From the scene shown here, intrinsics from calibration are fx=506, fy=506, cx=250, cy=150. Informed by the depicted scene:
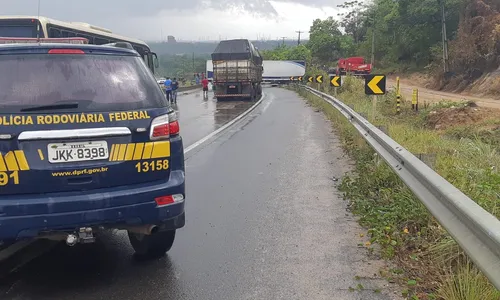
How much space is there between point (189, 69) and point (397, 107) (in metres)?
95.8

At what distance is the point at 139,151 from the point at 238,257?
1.41 metres

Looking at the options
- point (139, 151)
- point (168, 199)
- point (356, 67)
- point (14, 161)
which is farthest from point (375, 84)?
point (356, 67)

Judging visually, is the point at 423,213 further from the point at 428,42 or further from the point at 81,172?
the point at 428,42

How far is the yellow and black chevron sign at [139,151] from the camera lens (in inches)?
146

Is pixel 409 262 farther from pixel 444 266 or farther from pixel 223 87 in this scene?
pixel 223 87

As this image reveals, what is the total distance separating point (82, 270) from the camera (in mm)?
4234

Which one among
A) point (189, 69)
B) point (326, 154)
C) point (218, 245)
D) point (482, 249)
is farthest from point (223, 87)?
point (189, 69)

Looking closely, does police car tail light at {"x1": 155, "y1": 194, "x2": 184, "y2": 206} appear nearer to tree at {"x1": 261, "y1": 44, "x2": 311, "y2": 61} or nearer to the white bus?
the white bus

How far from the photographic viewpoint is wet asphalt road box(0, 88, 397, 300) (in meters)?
3.86

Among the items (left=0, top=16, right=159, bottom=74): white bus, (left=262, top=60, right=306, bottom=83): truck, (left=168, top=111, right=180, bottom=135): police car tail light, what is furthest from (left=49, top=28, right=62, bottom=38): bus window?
(left=262, top=60, right=306, bottom=83): truck

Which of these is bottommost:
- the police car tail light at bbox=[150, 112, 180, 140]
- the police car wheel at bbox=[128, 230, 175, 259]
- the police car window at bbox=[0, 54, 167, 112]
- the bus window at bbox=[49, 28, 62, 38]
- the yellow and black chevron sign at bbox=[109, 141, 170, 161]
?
the police car wheel at bbox=[128, 230, 175, 259]

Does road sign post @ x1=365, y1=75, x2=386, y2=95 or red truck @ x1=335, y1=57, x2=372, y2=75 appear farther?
red truck @ x1=335, y1=57, x2=372, y2=75

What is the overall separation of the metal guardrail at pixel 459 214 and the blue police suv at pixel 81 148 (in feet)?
6.51

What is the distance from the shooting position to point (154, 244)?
4473 millimetres
